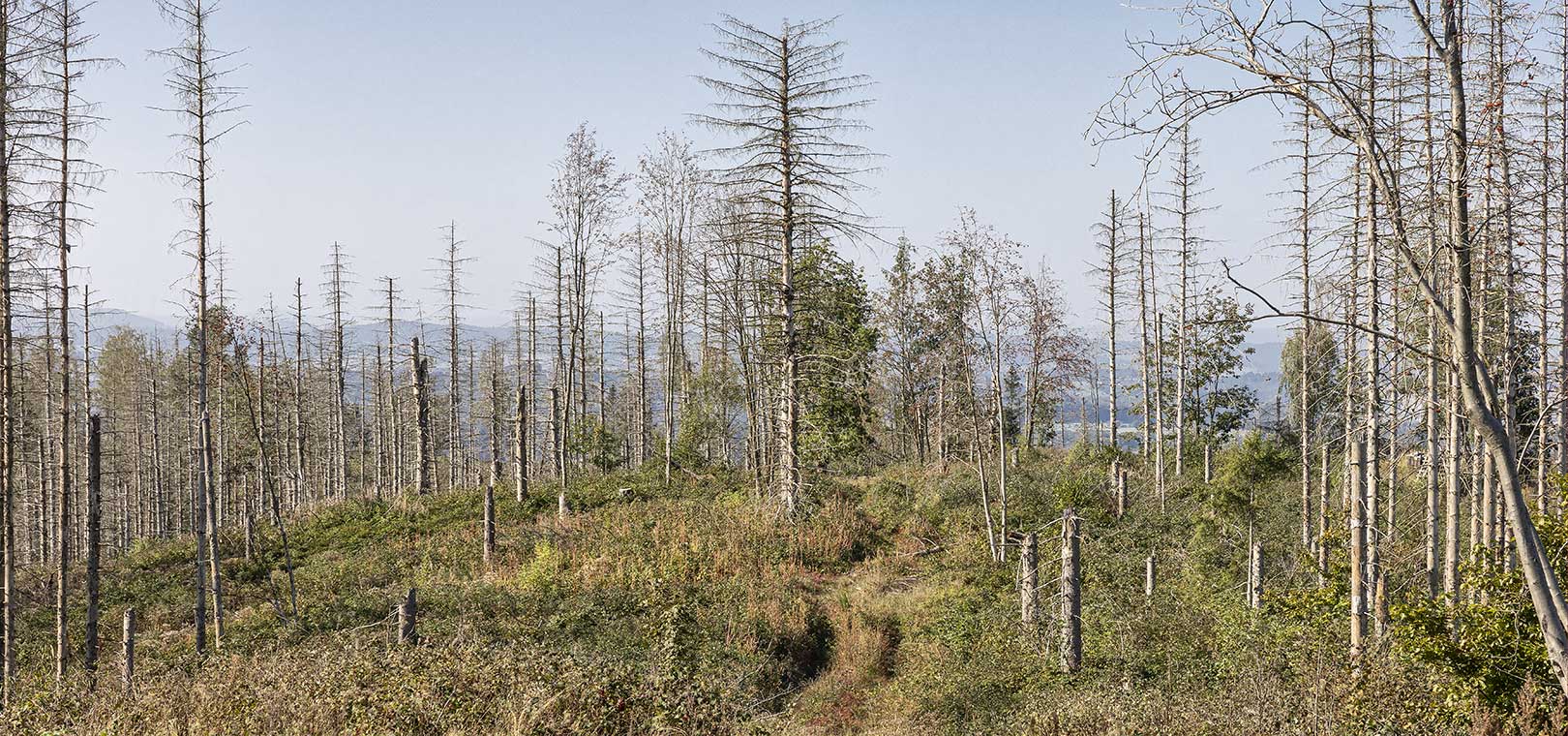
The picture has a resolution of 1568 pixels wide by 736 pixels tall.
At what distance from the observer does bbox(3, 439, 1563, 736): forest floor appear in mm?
6445

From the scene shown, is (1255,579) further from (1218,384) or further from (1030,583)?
(1218,384)

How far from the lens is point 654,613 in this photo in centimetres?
1333

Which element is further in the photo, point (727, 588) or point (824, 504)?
point (824, 504)

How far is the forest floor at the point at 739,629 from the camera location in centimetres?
645

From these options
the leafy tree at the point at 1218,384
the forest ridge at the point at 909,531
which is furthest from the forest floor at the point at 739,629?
the leafy tree at the point at 1218,384

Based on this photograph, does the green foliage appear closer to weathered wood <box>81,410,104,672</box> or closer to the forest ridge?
the forest ridge

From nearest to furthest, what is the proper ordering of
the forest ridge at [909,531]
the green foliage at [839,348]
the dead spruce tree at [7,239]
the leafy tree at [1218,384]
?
the forest ridge at [909,531] < the dead spruce tree at [7,239] < the green foliage at [839,348] < the leafy tree at [1218,384]

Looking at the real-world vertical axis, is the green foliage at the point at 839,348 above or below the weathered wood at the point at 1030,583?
above

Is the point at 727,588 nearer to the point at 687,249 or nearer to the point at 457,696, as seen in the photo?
the point at 457,696

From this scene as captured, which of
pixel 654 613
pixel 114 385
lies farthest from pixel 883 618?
pixel 114 385

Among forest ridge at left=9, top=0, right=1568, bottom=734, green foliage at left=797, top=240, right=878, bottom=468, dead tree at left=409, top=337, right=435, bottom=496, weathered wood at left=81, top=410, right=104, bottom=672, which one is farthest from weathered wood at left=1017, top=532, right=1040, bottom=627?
dead tree at left=409, top=337, right=435, bottom=496

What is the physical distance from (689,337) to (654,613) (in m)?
24.2

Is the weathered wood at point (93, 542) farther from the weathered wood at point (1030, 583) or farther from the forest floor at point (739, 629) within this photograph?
the weathered wood at point (1030, 583)

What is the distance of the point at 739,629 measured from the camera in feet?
42.9
